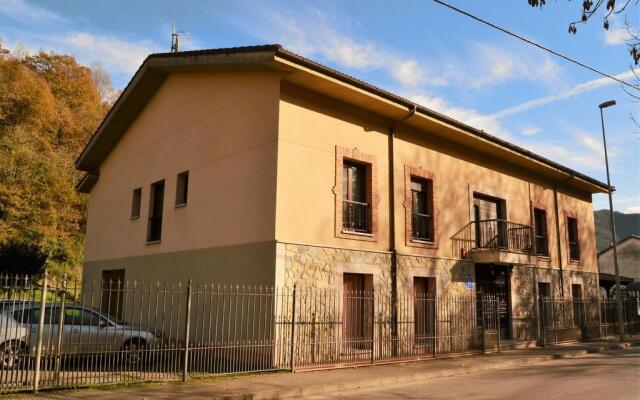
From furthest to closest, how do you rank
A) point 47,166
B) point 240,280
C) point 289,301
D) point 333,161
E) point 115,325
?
point 47,166 → point 333,161 → point 240,280 → point 289,301 → point 115,325

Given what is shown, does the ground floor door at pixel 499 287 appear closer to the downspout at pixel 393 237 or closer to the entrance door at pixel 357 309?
the downspout at pixel 393 237

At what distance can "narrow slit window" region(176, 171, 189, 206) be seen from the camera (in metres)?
15.4

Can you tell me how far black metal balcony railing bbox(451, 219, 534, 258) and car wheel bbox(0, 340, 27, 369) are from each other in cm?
1202

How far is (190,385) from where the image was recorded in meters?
9.20

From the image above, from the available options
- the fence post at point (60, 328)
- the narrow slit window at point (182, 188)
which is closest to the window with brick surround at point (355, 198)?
the narrow slit window at point (182, 188)

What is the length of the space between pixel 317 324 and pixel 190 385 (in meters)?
3.58

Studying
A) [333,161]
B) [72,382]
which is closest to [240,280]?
[333,161]

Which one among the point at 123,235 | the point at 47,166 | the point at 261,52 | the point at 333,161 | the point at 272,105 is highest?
the point at 47,166

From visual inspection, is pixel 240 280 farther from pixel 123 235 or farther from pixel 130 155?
pixel 130 155

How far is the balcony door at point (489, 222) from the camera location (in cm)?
1773

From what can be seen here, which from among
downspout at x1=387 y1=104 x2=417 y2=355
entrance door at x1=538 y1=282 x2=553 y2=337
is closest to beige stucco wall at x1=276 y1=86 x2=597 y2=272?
downspout at x1=387 y1=104 x2=417 y2=355

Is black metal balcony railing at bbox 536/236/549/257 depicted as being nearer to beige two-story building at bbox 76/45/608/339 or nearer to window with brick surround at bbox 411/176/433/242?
beige two-story building at bbox 76/45/608/339

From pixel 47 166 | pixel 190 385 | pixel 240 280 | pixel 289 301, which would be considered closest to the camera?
pixel 190 385

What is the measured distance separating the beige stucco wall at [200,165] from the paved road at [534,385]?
452cm
